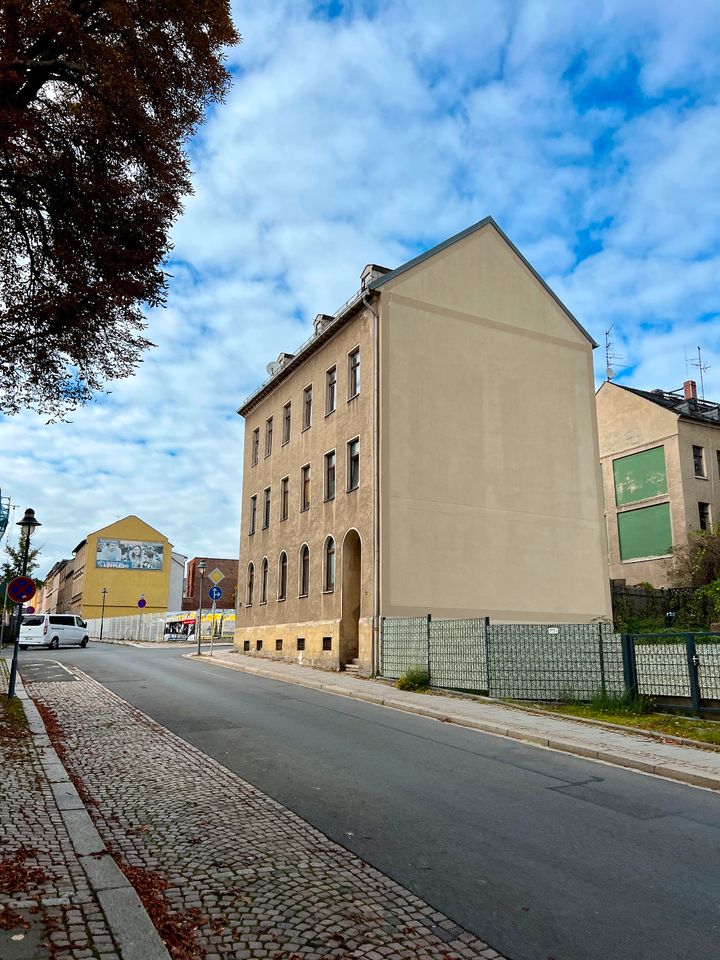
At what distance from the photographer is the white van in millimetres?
37812

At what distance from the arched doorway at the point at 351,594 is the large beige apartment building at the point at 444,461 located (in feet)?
0.18

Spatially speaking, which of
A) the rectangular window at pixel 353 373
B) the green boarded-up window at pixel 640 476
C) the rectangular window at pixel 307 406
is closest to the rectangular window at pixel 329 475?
the rectangular window at pixel 353 373

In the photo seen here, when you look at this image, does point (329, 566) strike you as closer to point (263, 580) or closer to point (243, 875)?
point (263, 580)

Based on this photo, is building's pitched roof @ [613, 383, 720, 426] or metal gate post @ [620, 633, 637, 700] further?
building's pitched roof @ [613, 383, 720, 426]

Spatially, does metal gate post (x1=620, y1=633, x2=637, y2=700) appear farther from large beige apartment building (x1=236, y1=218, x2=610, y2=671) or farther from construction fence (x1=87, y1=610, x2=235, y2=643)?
construction fence (x1=87, y1=610, x2=235, y2=643)

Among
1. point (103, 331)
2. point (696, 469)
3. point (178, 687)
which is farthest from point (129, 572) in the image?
point (103, 331)

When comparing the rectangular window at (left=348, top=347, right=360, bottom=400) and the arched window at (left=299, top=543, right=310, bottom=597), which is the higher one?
the rectangular window at (left=348, top=347, right=360, bottom=400)

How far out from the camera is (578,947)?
4.25m

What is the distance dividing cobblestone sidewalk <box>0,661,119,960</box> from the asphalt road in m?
2.09

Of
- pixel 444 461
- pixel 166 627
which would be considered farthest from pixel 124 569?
pixel 444 461

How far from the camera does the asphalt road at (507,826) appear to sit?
4.58 meters

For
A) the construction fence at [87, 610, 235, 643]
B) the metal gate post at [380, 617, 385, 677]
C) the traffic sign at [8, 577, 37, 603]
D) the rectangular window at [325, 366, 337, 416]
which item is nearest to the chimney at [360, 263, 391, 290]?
the rectangular window at [325, 366, 337, 416]

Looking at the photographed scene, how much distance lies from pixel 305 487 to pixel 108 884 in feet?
83.7

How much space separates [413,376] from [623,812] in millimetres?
18982
